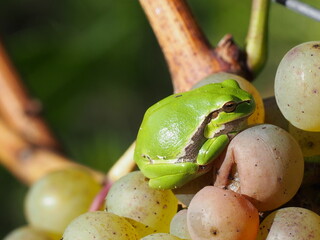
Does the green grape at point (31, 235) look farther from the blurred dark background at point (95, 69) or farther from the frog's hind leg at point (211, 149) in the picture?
the blurred dark background at point (95, 69)

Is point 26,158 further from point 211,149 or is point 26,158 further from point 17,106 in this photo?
point 211,149

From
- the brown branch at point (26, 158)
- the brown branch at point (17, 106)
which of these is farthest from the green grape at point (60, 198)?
the brown branch at point (17, 106)

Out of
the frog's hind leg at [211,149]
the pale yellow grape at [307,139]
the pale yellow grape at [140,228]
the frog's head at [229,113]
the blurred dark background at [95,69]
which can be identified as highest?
the frog's head at [229,113]

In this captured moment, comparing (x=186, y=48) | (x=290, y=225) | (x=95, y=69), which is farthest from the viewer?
(x=95, y=69)

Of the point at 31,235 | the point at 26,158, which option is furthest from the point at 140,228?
the point at 26,158

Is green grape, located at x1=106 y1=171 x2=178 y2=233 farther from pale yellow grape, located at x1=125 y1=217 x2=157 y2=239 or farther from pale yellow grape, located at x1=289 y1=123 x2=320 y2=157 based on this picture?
pale yellow grape, located at x1=289 y1=123 x2=320 y2=157

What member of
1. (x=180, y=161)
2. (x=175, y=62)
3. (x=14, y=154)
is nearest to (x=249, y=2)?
(x=14, y=154)
